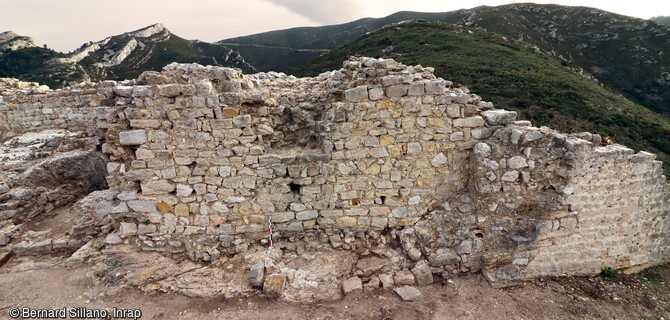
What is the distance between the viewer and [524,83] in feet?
66.4

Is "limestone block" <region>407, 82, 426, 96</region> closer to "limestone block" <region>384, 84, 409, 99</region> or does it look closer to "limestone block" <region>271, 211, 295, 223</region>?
"limestone block" <region>384, 84, 409, 99</region>

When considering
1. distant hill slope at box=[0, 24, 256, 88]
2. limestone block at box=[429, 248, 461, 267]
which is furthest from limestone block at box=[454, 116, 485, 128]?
distant hill slope at box=[0, 24, 256, 88]

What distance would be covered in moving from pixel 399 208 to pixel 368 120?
1.75 meters

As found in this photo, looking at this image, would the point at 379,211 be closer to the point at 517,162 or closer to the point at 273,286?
the point at 273,286

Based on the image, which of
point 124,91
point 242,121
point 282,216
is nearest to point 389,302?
point 282,216

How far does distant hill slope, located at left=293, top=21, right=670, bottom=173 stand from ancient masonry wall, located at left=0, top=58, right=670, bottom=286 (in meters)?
10.7

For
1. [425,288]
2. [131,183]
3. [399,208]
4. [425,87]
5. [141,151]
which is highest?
[425,87]

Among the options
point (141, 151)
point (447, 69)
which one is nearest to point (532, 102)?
point (447, 69)

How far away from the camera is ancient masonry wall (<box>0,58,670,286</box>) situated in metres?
4.79

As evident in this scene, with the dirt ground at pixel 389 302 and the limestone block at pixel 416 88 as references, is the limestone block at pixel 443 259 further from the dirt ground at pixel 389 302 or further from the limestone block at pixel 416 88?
the limestone block at pixel 416 88

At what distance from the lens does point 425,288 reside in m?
4.62

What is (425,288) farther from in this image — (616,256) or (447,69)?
(447,69)

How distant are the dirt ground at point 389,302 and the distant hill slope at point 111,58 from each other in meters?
29.6

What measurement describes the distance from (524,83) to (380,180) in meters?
20.8
